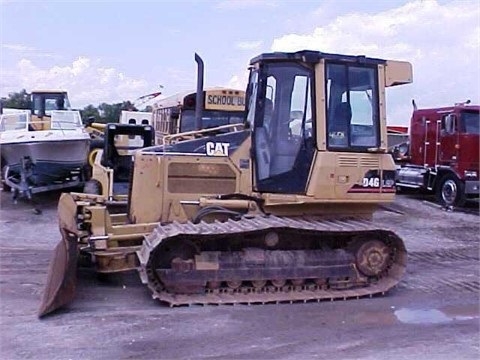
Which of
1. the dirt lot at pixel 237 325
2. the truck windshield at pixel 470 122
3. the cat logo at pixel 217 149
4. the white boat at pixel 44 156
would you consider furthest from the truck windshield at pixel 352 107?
the truck windshield at pixel 470 122

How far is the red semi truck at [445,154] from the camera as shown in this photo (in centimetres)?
1689

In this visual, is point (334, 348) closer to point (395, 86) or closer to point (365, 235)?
point (365, 235)

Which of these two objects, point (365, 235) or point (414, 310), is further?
point (365, 235)

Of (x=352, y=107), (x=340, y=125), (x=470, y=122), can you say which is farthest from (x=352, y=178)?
(x=470, y=122)

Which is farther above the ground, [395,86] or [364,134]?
[395,86]

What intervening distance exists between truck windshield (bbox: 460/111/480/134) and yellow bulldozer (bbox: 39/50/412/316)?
9351mm

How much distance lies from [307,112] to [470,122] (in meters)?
10.4

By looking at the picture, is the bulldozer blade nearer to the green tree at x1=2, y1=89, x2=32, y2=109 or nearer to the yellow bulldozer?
the yellow bulldozer

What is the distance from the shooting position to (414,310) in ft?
23.7

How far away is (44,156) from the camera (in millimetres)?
15984

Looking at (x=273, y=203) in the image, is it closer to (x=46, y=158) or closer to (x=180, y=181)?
(x=180, y=181)

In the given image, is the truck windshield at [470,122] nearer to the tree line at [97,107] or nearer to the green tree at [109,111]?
the tree line at [97,107]

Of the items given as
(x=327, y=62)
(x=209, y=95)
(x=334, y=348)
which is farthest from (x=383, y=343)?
(x=209, y=95)

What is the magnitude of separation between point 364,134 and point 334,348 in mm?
2920
